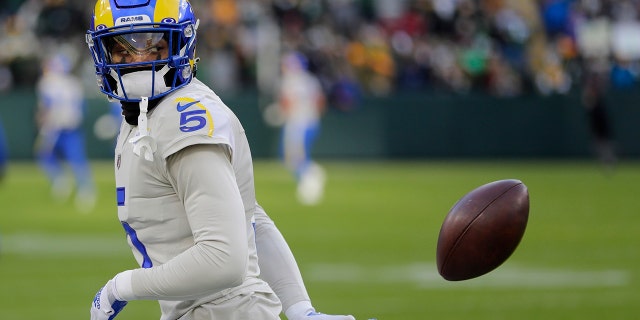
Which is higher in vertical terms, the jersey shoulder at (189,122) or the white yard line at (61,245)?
the jersey shoulder at (189,122)

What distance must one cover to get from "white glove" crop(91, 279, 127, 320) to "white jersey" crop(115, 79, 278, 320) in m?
0.10

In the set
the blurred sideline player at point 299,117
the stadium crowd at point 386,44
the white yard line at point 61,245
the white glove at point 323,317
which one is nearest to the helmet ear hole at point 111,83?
the white glove at point 323,317

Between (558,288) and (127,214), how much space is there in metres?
7.01

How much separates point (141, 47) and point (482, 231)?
1293 millimetres

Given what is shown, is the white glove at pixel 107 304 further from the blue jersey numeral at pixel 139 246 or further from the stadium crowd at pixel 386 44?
the stadium crowd at pixel 386 44

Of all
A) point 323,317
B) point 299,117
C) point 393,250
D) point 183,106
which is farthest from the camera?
point 299,117

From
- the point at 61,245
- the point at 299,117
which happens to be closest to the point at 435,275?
the point at 61,245

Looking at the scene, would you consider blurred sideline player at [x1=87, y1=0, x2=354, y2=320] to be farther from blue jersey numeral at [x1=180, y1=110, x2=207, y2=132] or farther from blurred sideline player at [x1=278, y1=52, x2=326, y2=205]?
blurred sideline player at [x1=278, y1=52, x2=326, y2=205]

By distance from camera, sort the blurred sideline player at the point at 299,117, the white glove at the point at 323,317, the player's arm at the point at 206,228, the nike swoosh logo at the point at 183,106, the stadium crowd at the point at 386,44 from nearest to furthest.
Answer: the player's arm at the point at 206,228
the nike swoosh logo at the point at 183,106
the white glove at the point at 323,317
the blurred sideline player at the point at 299,117
the stadium crowd at the point at 386,44

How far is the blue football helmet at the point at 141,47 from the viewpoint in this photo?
3.42 m

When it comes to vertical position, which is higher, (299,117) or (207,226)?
(207,226)

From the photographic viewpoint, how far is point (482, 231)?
4023mm

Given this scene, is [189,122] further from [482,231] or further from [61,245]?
[61,245]

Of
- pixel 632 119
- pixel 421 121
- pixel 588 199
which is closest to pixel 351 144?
pixel 421 121
